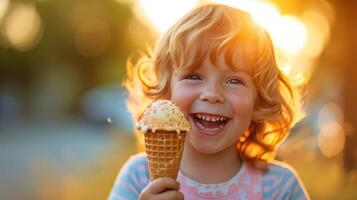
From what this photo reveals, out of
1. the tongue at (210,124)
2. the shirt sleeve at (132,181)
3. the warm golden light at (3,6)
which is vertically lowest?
the shirt sleeve at (132,181)

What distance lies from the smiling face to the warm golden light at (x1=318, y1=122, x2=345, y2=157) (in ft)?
16.9

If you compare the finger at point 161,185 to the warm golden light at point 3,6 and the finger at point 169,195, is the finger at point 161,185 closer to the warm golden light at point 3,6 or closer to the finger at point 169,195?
the finger at point 169,195

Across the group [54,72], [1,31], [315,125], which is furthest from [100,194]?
[54,72]

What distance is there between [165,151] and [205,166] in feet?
1.37

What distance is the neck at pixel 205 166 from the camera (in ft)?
8.70

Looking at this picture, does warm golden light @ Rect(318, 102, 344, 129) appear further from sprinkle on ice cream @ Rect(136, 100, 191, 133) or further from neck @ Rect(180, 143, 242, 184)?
sprinkle on ice cream @ Rect(136, 100, 191, 133)

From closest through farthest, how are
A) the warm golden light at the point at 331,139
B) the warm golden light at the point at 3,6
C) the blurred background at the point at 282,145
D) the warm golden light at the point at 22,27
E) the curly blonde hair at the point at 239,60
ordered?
the curly blonde hair at the point at 239,60
the blurred background at the point at 282,145
the warm golden light at the point at 331,139
the warm golden light at the point at 3,6
the warm golden light at the point at 22,27

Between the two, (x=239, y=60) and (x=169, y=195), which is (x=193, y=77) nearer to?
(x=239, y=60)

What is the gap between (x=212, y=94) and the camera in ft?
8.02

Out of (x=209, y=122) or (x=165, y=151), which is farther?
(x=209, y=122)

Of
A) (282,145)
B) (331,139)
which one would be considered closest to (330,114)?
(331,139)

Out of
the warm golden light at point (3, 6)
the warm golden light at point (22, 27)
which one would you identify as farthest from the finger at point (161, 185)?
the warm golden light at point (22, 27)

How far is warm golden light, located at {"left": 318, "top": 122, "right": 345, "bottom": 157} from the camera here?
25.0 ft

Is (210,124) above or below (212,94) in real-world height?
below
